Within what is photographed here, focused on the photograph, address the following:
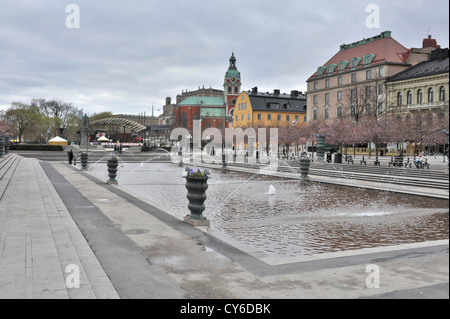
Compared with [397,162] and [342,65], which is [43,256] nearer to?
[397,162]

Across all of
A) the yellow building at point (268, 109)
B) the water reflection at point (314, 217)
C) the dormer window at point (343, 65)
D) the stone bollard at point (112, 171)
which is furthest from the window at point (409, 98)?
the yellow building at point (268, 109)

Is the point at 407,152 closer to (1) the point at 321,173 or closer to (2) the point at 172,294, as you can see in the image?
(1) the point at 321,173

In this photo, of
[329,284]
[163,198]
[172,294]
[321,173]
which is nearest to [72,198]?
[163,198]

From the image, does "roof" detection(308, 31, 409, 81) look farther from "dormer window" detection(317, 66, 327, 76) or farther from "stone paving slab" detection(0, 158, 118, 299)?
"stone paving slab" detection(0, 158, 118, 299)

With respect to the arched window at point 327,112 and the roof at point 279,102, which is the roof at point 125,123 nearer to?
the roof at point 279,102

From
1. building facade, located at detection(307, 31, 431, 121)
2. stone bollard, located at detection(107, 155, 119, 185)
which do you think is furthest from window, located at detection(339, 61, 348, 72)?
stone bollard, located at detection(107, 155, 119, 185)

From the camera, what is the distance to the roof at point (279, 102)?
93312 millimetres

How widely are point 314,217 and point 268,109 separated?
8298cm

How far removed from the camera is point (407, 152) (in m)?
47.5

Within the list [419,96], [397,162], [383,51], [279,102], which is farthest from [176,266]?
[279,102]

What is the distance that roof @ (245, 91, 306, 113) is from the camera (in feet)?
306

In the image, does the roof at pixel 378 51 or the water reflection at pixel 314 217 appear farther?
the roof at pixel 378 51

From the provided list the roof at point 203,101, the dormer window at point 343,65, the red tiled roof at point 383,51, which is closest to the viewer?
the red tiled roof at point 383,51

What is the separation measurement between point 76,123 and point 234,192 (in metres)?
109
